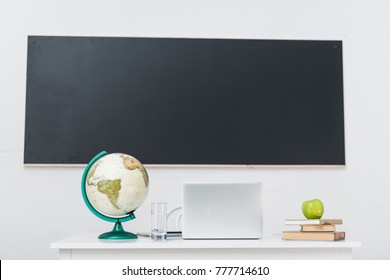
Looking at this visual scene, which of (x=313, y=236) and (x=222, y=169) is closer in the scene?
(x=313, y=236)

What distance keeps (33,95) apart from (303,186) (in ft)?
5.00

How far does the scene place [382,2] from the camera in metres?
3.10

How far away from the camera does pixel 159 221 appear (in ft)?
6.63

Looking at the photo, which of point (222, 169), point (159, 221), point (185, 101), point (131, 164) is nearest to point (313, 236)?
point (159, 221)

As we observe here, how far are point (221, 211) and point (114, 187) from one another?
0.39m

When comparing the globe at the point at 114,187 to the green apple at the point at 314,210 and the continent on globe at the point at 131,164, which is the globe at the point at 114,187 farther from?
the green apple at the point at 314,210

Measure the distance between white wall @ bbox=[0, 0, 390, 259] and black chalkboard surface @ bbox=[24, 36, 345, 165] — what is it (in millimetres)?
61

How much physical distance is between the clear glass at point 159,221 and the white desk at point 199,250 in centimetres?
11

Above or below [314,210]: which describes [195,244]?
below

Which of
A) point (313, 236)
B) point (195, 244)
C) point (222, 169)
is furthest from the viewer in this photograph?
point (222, 169)

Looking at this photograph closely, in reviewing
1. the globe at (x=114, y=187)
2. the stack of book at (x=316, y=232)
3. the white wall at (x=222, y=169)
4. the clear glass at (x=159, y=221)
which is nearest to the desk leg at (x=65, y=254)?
the globe at (x=114, y=187)

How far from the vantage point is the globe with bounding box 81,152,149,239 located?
195 centimetres

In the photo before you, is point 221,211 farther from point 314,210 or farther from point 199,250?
point 314,210

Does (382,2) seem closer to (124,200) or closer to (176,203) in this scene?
(176,203)
